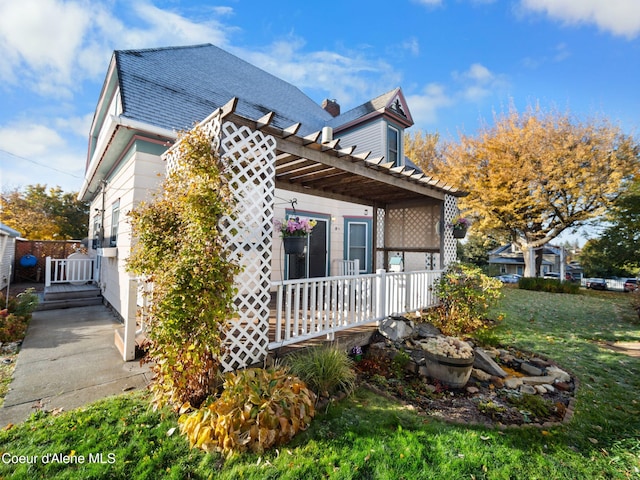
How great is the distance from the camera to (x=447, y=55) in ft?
26.0

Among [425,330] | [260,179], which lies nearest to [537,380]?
[425,330]

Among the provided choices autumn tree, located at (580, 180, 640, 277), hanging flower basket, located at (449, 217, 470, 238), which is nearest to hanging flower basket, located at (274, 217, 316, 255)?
hanging flower basket, located at (449, 217, 470, 238)

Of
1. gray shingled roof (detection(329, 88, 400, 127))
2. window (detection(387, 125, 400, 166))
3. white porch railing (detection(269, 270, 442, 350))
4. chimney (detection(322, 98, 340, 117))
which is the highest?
chimney (detection(322, 98, 340, 117))

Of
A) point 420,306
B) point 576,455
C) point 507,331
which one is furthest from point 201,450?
point 507,331

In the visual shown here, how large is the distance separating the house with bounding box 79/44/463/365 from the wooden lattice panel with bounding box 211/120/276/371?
0.01 meters

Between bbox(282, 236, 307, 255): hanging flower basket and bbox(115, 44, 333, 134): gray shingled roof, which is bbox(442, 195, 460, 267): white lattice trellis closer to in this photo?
bbox(282, 236, 307, 255): hanging flower basket

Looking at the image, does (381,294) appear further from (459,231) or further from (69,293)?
(69,293)

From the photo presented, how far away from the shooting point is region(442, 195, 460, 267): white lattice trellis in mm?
6242

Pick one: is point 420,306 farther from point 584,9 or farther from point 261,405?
point 584,9

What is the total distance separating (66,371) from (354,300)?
3.73 metres

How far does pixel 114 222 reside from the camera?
655cm

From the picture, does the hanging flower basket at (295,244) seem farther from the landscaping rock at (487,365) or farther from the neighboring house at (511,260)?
the neighboring house at (511,260)

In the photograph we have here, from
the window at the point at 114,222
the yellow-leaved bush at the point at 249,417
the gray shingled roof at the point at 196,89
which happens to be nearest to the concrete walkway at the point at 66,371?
the yellow-leaved bush at the point at 249,417

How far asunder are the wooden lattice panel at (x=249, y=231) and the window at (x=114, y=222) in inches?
180
